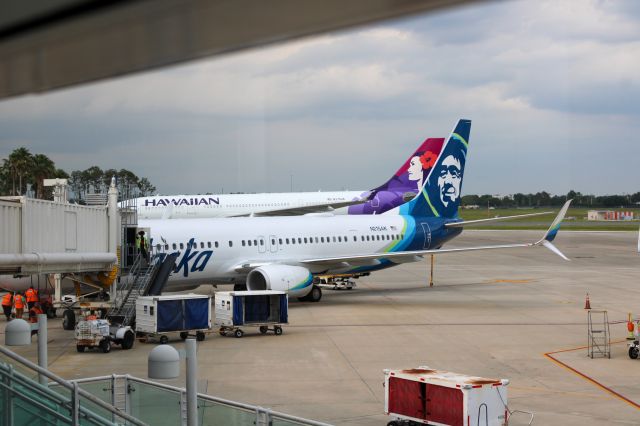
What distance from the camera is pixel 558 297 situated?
138 feet

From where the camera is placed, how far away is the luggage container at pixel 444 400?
16578 millimetres

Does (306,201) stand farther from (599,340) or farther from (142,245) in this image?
(599,340)

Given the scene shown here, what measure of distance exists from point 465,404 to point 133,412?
20.6ft

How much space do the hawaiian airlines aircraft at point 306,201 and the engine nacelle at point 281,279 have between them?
23.3m

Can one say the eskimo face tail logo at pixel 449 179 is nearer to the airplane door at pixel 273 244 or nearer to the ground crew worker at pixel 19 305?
the airplane door at pixel 273 244

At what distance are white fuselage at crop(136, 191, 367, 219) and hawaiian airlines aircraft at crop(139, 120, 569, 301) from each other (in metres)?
23.2

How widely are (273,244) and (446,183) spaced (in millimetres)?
12890

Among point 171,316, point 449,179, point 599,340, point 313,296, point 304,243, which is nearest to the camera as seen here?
point 171,316

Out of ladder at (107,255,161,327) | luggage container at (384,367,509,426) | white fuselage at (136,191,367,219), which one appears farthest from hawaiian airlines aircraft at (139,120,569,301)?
white fuselage at (136,191,367,219)

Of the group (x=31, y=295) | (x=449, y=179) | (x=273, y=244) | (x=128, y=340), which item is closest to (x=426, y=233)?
(x=449, y=179)

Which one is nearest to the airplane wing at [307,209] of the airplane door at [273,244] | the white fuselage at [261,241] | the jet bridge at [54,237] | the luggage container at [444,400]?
the white fuselage at [261,241]

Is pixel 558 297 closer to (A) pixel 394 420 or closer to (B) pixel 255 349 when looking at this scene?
(B) pixel 255 349

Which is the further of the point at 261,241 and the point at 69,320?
the point at 261,241

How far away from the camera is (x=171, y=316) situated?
27.9 metres
